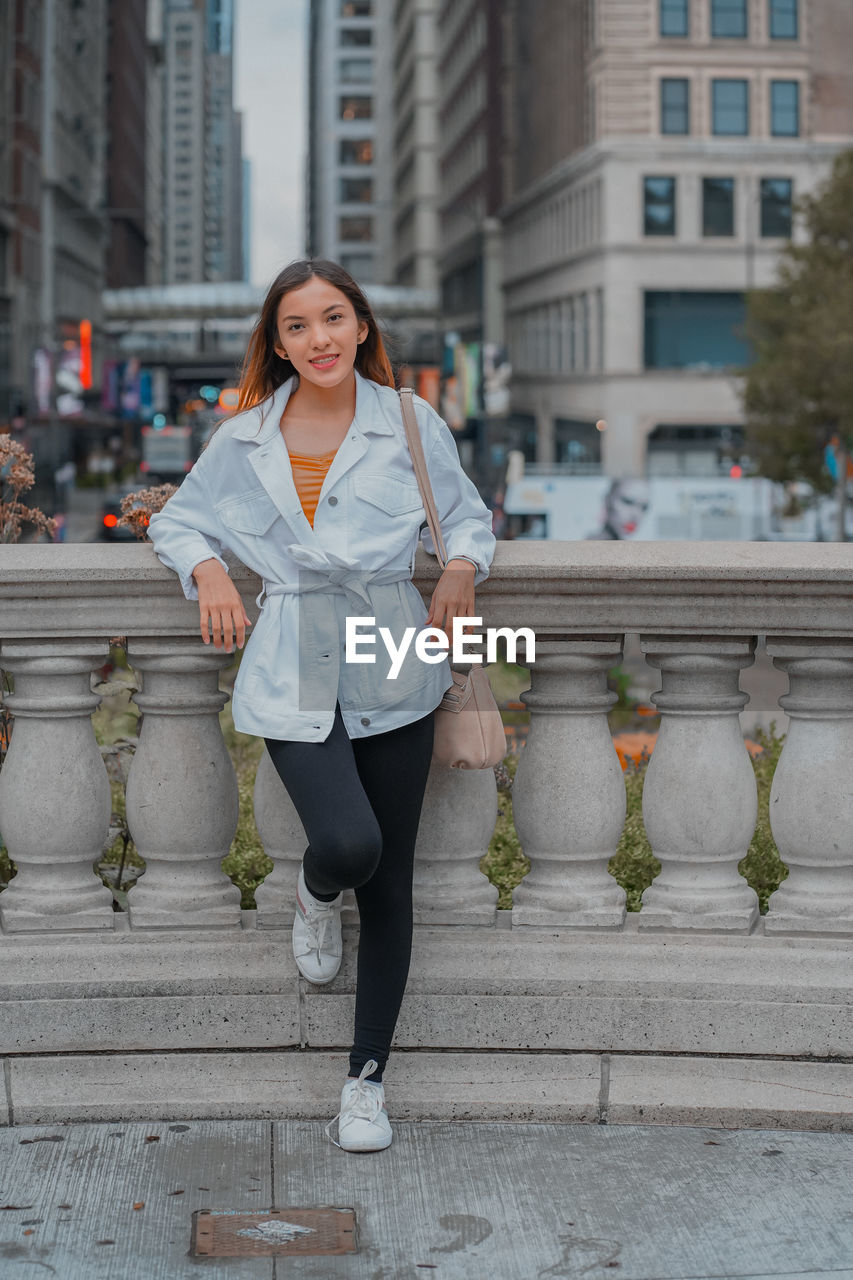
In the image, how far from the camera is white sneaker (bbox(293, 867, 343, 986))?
13.0ft

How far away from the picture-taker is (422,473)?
378 cm

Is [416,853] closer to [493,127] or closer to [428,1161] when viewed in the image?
[428,1161]

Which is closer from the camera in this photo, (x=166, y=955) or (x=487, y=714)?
(x=487, y=714)

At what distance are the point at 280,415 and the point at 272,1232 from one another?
6.03ft

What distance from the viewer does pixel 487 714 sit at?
3828 mm

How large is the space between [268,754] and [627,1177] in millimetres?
1307

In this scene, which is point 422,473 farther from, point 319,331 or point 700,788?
point 700,788

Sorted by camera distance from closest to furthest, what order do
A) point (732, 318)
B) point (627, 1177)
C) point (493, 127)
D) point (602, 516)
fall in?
point (627, 1177) → point (602, 516) → point (732, 318) → point (493, 127)

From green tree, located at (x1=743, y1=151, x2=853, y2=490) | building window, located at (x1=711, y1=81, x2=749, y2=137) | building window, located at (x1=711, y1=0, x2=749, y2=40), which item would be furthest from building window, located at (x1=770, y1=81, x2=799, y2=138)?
green tree, located at (x1=743, y1=151, x2=853, y2=490)

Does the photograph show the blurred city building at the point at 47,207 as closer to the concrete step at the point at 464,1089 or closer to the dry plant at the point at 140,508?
the dry plant at the point at 140,508

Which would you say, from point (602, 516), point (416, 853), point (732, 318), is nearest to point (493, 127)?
point (732, 318)

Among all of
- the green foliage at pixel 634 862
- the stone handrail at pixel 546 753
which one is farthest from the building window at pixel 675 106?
the stone handrail at pixel 546 753

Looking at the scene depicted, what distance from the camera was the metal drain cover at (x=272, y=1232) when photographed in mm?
3311

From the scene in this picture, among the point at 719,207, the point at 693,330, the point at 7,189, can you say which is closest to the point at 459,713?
the point at 693,330
